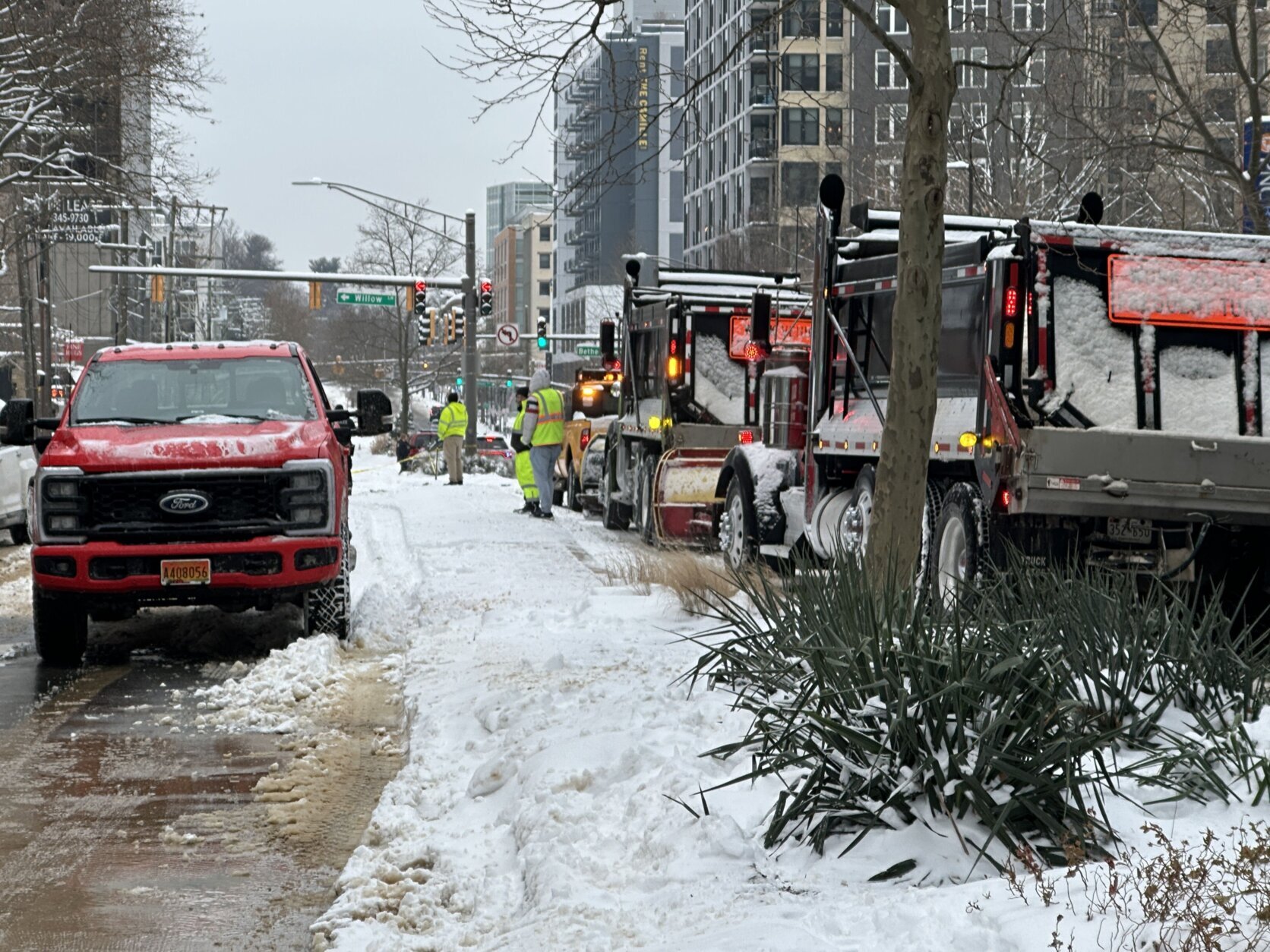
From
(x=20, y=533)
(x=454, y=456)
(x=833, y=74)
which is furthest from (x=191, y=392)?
(x=833, y=74)

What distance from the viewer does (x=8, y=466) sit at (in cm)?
1900

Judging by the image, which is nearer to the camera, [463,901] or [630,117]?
[463,901]

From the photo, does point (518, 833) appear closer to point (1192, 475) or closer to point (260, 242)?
point (1192, 475)

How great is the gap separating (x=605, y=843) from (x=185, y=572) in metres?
5.42

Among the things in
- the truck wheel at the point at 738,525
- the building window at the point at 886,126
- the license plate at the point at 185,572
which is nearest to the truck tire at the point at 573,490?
the truck wheel at the point at 738,525

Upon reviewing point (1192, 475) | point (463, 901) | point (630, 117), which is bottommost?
point (463, 901)

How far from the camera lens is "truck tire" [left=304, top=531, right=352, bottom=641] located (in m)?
10.9

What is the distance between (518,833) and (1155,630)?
99.2 inches

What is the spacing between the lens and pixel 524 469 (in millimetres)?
24562

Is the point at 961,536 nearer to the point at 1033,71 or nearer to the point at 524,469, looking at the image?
the point at 524,469

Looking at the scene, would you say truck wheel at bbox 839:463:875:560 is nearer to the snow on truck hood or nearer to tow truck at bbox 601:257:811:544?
tow truck at bbox 601:257:811:544

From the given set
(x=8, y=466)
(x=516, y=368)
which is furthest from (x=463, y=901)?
(x=516, y=368)

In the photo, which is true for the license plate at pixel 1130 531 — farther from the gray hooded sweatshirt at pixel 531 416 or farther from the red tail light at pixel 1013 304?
the gray hooded sweatshirt at pixel 531 416

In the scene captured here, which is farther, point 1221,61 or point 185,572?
point 1221,61
